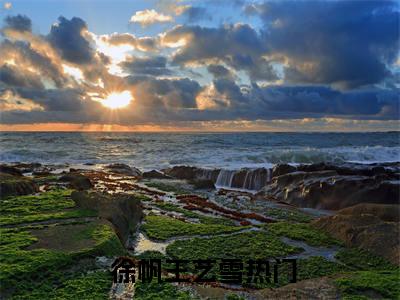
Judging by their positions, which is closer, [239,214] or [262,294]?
[262,294]

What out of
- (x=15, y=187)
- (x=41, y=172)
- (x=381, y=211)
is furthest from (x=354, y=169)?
(x=41, y=172)

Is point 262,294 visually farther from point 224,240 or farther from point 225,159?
point 225,159

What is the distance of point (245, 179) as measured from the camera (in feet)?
144

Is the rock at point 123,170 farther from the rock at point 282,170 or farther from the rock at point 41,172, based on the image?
the rock at point 282,170

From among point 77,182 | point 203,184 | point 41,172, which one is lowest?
point 41,172

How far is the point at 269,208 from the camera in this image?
28422mm

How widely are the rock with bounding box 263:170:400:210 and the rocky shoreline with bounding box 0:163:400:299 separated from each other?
0.08m

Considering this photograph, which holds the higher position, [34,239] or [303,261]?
[34,239]

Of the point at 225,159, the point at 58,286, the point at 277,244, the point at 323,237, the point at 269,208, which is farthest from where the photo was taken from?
the point at 225,159

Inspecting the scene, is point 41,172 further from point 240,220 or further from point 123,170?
point 240,220

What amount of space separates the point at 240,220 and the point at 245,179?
799 inches

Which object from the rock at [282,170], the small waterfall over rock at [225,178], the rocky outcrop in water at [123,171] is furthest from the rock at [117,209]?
the rocky outcrop in water at [123,171]

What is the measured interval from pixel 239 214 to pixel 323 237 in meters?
7.65

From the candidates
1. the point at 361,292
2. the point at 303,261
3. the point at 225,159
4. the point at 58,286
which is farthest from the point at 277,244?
the point at 225,159
